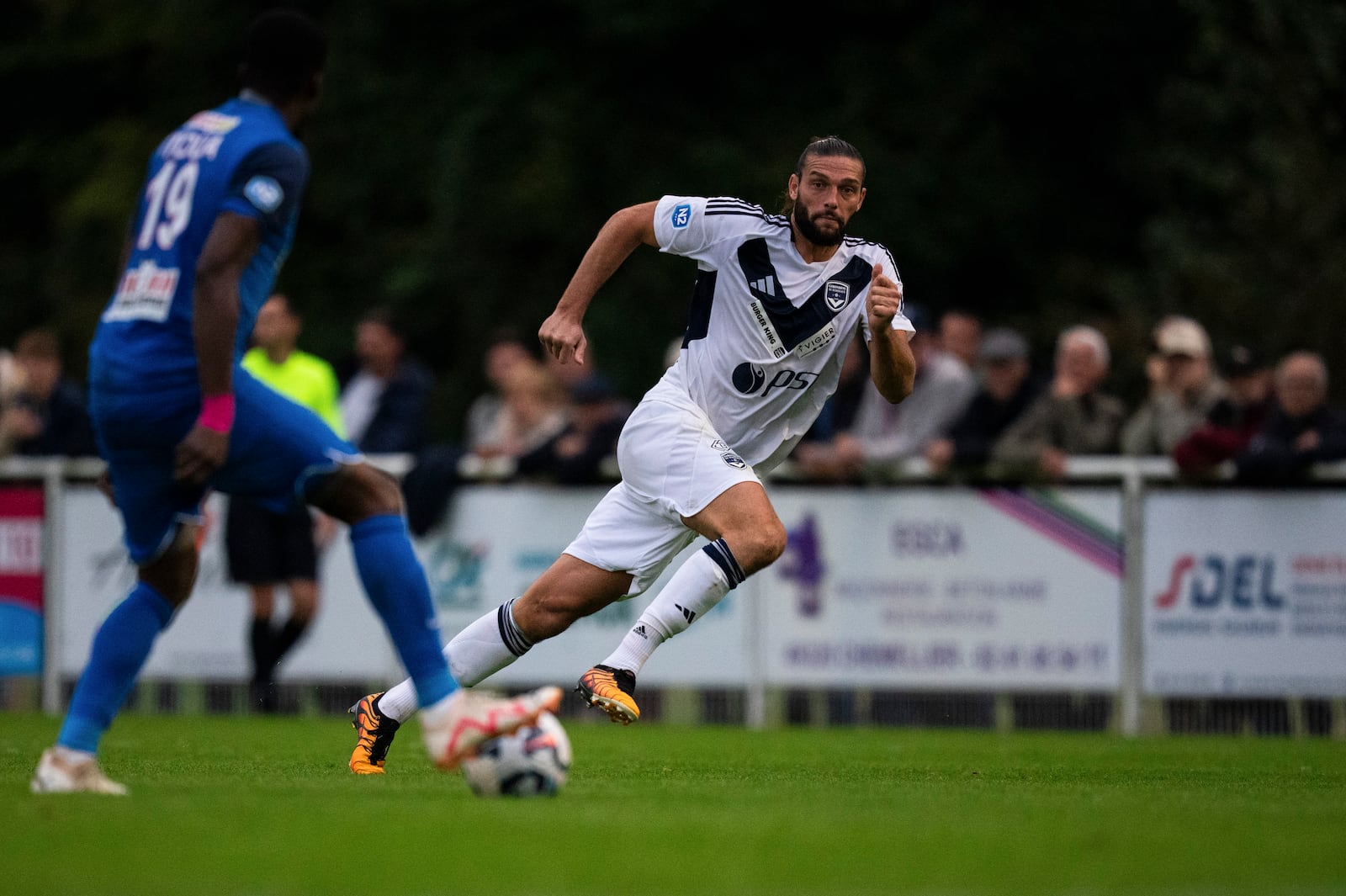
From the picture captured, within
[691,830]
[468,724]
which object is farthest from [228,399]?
[691,830]

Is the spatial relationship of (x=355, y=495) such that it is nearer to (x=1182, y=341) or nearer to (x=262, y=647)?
(x=262, y=647)

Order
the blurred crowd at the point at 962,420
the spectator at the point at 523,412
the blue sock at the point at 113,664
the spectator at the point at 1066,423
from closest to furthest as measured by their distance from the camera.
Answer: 1. the blue sock at the point at 113,664
2. the blurred crowd at the point at 962,420
3. the spectator at the point at 1066,423
4. the spectator at the point at 523,412

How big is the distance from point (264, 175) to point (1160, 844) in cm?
313

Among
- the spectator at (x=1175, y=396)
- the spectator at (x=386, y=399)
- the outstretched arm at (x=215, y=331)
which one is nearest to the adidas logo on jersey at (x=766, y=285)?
the outstretched arm at (x=215, y=331)

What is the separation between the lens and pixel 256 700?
13.9m

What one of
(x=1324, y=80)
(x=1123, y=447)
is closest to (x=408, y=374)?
(x=1123, y=447)

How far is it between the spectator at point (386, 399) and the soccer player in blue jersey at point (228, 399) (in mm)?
8228

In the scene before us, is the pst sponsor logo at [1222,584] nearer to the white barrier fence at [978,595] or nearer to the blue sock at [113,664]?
the white barrier fence at [978,595]

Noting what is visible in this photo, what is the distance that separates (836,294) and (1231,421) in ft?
17.7

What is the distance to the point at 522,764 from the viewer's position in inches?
247

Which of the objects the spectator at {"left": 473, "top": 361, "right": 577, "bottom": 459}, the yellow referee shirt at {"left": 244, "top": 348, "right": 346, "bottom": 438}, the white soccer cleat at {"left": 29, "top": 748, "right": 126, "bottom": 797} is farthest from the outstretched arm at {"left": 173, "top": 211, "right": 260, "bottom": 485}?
the spectator at {"left": 473, "top": 361, "right": 577, "bottom": 459}

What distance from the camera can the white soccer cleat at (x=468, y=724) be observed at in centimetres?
605

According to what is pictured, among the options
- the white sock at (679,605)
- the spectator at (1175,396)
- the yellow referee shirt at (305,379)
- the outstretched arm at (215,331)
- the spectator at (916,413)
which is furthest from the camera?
the yellow referee shirt at (305,379)

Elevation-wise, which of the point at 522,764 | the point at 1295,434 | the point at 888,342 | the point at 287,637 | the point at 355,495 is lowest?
the point at 522,764
